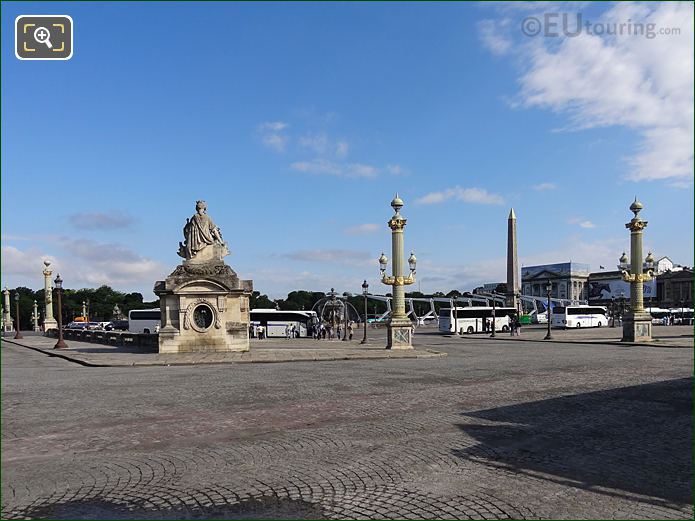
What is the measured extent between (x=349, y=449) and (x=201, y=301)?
738 inches

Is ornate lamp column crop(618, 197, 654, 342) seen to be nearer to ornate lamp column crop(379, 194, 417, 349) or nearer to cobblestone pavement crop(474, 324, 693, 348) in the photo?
cobblestone pavement crop(474, 324, 693, 348)

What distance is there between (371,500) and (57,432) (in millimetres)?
5979

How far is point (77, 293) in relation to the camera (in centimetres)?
13375

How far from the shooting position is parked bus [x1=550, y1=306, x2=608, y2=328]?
6681cm

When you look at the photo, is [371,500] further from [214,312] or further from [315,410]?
[214,312]

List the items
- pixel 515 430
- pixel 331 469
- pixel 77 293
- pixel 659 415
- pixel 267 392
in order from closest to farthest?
1. pixel 331 469
2. pixel 515 430
3. pixel 659 415
4. pixel 267 392
5. pixel 77 293

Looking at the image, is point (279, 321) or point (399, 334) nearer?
point (399, 334)

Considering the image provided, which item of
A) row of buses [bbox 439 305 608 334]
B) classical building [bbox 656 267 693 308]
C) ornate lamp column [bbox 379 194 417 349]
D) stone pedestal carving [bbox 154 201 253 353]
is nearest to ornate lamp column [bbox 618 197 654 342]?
ornate lamp column [bbox 379 194 417 349]

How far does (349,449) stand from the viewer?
8.36 meters

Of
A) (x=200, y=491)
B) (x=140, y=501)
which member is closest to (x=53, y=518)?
(x=140, y=501)

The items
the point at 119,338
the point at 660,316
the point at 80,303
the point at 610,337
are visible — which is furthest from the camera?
the point at 80,303

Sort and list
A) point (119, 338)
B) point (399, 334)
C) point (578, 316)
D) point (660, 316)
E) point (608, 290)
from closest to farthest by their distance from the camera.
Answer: point (399, 334) → point (119, 338) → point (578, 316) → point (660, 316) → point (608, 290)

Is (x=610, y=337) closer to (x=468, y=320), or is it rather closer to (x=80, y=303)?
(x=468, y=320)

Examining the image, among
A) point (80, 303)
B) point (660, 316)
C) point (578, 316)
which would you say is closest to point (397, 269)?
point (578, 316)
